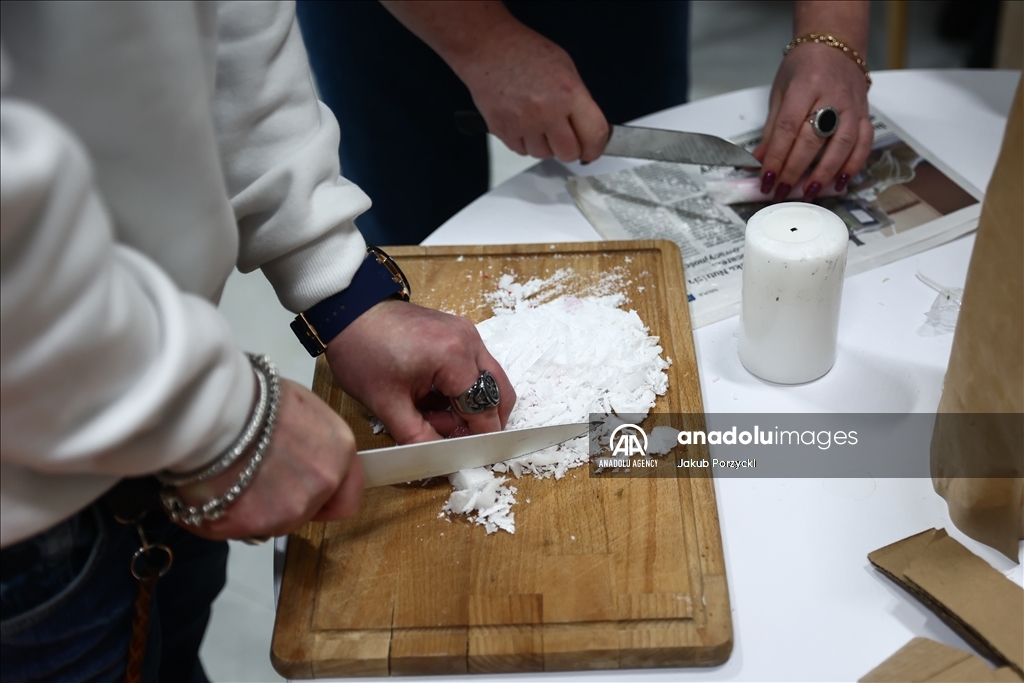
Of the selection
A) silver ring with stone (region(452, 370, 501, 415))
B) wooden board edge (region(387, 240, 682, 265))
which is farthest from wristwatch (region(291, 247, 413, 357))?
wooden board edge (region(387, 240, 682, 265))

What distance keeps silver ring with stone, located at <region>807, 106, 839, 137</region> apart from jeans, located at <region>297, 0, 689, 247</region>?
1.13ft

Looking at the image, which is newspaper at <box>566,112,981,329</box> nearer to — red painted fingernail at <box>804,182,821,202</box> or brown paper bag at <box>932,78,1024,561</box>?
red painted fingernail at <box>804,182,821,202</box>

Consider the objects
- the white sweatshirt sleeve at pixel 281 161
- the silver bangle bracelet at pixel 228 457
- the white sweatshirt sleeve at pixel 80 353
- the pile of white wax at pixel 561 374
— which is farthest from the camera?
the pile of white wax at pixel 561 374

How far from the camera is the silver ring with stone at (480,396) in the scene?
77 centimetres

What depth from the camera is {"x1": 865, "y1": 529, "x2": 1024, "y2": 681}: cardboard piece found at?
627 mm

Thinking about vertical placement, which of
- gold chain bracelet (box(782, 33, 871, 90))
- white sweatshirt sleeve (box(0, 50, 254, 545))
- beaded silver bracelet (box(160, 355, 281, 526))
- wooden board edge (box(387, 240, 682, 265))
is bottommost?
wooden board edge (box(387, 240, 682, 265))

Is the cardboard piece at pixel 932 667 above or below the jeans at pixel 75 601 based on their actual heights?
below

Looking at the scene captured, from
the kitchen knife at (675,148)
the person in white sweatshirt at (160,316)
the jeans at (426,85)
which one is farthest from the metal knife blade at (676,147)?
the person in white sweatshirt at (160,316)

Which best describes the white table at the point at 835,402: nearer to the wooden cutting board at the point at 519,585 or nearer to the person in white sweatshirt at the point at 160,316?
the wooden cutting board at the point at 519,585

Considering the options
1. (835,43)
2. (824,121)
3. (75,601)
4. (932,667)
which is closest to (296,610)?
(75,601)

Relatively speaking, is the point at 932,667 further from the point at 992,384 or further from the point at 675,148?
the point at 675,148

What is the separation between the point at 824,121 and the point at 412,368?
61 cm

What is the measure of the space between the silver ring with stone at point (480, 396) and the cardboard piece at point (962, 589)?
34 centimetres

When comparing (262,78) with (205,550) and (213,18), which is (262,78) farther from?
(205,550)
